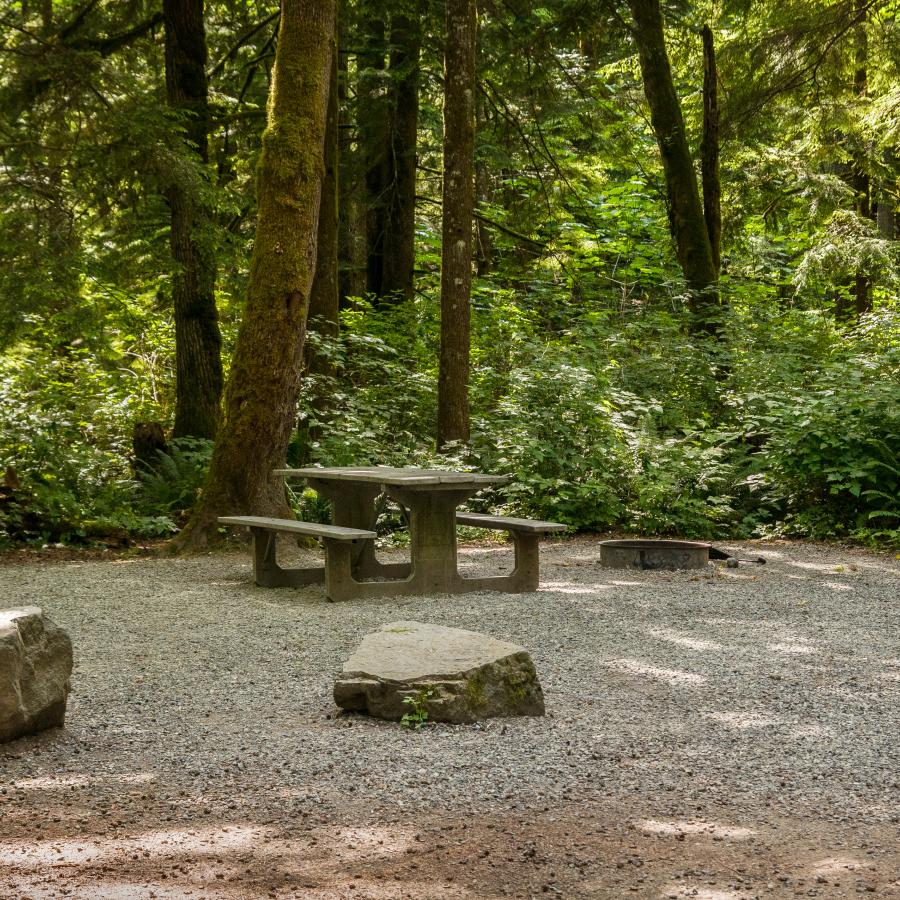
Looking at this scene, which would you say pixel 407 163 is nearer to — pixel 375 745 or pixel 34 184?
pixel 34 184

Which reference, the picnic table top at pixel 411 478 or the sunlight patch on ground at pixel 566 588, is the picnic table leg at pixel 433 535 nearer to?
the picnic table top at pixel 411 478

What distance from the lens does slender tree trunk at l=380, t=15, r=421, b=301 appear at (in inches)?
691

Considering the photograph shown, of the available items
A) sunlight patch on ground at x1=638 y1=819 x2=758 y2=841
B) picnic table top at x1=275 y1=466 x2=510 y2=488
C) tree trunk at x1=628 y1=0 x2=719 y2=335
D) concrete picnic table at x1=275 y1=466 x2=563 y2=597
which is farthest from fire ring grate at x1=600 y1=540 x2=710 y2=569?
tree trunk at x1=628 y1=0 x2=719 y2=335

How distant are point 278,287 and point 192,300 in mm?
Result: 4594

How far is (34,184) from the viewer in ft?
39.0

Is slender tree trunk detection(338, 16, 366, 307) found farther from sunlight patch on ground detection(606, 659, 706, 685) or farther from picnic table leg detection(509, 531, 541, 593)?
sunlight patch on ground detection(606, 659, 706, 685)

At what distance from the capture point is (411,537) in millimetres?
8344

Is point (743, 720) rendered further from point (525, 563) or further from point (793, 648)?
point (525, 563)

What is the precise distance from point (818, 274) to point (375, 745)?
18018 millimetres

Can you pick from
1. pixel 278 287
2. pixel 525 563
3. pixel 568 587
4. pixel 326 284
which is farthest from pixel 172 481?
pixel 568 587

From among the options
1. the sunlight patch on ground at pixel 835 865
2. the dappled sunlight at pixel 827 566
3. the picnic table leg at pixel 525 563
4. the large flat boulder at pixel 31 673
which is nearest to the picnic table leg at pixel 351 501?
the picnic table leg at pixel 525 563

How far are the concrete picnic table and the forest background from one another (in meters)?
3.21

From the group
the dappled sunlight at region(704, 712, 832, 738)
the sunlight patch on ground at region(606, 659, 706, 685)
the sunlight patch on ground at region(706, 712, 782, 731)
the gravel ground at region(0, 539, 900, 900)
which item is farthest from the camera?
the sunlight patch on ground at region(606, 659, 706, 685)

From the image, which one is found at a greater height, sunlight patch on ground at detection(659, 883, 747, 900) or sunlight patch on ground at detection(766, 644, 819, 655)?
sunlight patch on ground at detection(766, 644, 819, 655)
